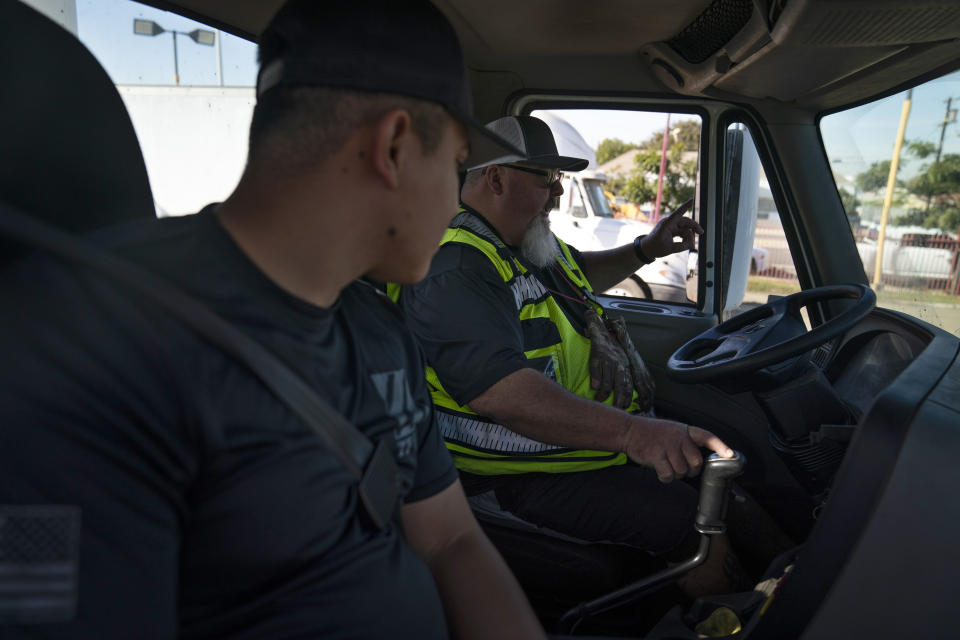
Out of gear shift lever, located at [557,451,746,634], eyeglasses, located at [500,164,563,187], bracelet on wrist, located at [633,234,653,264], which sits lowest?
gear shift lever, located at [557,451,746,634]

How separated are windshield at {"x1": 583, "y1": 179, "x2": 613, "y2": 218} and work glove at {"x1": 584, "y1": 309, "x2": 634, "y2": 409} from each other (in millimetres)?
7463

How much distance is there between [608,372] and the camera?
224 centimetres

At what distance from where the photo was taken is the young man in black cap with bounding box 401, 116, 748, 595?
1.86 m

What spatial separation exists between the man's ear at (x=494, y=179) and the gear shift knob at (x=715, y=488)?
3.74 ft

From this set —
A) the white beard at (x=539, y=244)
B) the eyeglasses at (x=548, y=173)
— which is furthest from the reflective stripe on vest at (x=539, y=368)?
the eyeglasses at (x=548, y=173)

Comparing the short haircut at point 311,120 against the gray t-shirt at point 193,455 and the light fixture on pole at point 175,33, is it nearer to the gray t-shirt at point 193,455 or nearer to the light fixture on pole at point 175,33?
the gray t-shirt at point 193,455

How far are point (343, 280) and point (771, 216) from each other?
239 cm

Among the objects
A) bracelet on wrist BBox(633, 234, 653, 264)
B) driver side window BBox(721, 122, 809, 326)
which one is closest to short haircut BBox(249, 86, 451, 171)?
driver side window BBox(721, 122, 809, 326)

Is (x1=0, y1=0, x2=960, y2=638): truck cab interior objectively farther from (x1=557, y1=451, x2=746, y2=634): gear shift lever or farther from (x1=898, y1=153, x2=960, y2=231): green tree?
(x1=898, y1=153, x2=960, y2=231): green tree

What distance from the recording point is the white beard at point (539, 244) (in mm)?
2420

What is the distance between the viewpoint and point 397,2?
38.8 inches

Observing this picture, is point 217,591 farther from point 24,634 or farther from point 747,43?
point 747,43

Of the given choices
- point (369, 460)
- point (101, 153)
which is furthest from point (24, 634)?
point (101, 153)

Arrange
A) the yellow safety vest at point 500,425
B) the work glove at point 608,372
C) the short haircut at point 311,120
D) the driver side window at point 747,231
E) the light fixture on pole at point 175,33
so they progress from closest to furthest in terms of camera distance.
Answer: the short haircut at point 311,120 → the light fixture on pole at point 175,33 → the yellow safety vest at point 500,425 → the work glove at point 608,372 → the driver side window at point 747,231
